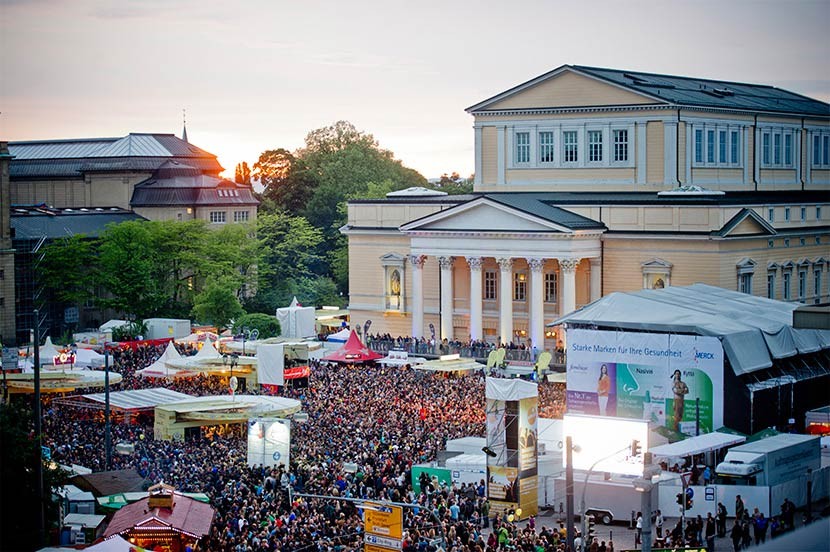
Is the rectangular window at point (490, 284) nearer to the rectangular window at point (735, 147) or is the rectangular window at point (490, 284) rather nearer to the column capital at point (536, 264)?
the column capital at point (536, 264)

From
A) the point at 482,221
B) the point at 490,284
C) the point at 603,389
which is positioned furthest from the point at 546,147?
the point at 603,389

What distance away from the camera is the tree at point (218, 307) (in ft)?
251

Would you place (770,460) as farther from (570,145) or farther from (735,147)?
(735,147)

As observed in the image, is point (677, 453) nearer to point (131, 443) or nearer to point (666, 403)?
point (666, 403)

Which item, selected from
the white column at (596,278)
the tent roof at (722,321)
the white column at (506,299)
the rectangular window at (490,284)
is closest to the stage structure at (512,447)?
the tent roof at (722,321)

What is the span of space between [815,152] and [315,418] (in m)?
44.3

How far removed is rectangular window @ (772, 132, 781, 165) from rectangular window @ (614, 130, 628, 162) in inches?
458

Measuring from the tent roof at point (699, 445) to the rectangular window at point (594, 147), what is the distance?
30637 millimetres

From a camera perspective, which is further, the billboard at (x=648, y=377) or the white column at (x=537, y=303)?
the white column at (x=537, y=303)

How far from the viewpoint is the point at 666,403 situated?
41406 millimetres

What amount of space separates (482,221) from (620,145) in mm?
8372

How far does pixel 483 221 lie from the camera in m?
63.0

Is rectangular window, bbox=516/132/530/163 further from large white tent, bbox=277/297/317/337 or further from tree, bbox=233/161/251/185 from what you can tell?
tree, bbox=233/161/251/185

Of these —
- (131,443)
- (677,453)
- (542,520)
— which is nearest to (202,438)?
(131,443)
